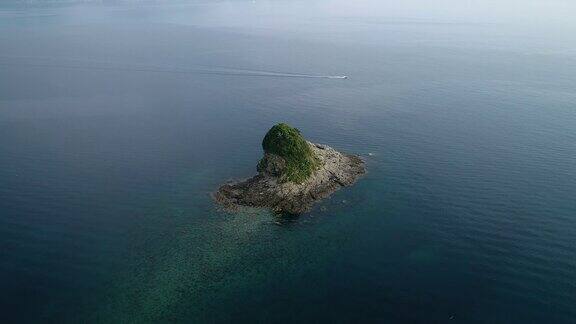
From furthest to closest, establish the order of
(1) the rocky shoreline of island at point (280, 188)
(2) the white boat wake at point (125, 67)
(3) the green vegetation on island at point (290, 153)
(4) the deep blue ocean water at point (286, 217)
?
(2) the white boat wake at point (125, 67), (3) the green vegetation on island at point (290, 153), (1) the rocky shoreline of island at point (280, 188), (4) the deep blue ocean water at point (286, 217)

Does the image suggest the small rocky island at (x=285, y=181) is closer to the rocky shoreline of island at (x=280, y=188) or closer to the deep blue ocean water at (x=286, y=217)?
the rocky shoreline of island at (x=280, y=188)

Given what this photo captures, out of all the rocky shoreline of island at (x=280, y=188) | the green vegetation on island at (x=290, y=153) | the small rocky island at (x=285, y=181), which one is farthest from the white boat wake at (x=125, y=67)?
the green vegetation on island at (x=290, y=153)

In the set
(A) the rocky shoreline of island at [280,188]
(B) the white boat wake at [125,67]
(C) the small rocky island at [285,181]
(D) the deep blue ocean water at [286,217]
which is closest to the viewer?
(D) the deep blue ocean water at [286,217]

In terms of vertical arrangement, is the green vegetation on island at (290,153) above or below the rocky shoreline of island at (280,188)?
above

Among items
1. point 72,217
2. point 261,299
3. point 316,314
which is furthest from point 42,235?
point 316,314

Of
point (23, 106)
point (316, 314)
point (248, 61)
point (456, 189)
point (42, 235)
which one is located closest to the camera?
point (316, 314)

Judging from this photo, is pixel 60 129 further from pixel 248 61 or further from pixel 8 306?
pixel 248 61

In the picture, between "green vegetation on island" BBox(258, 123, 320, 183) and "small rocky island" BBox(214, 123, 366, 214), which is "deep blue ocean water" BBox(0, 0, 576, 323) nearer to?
"small rocky island" BBox(214, 123, 366, 214)

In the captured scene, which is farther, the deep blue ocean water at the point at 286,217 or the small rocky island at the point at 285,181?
the small rocky island at the point at 285,181
